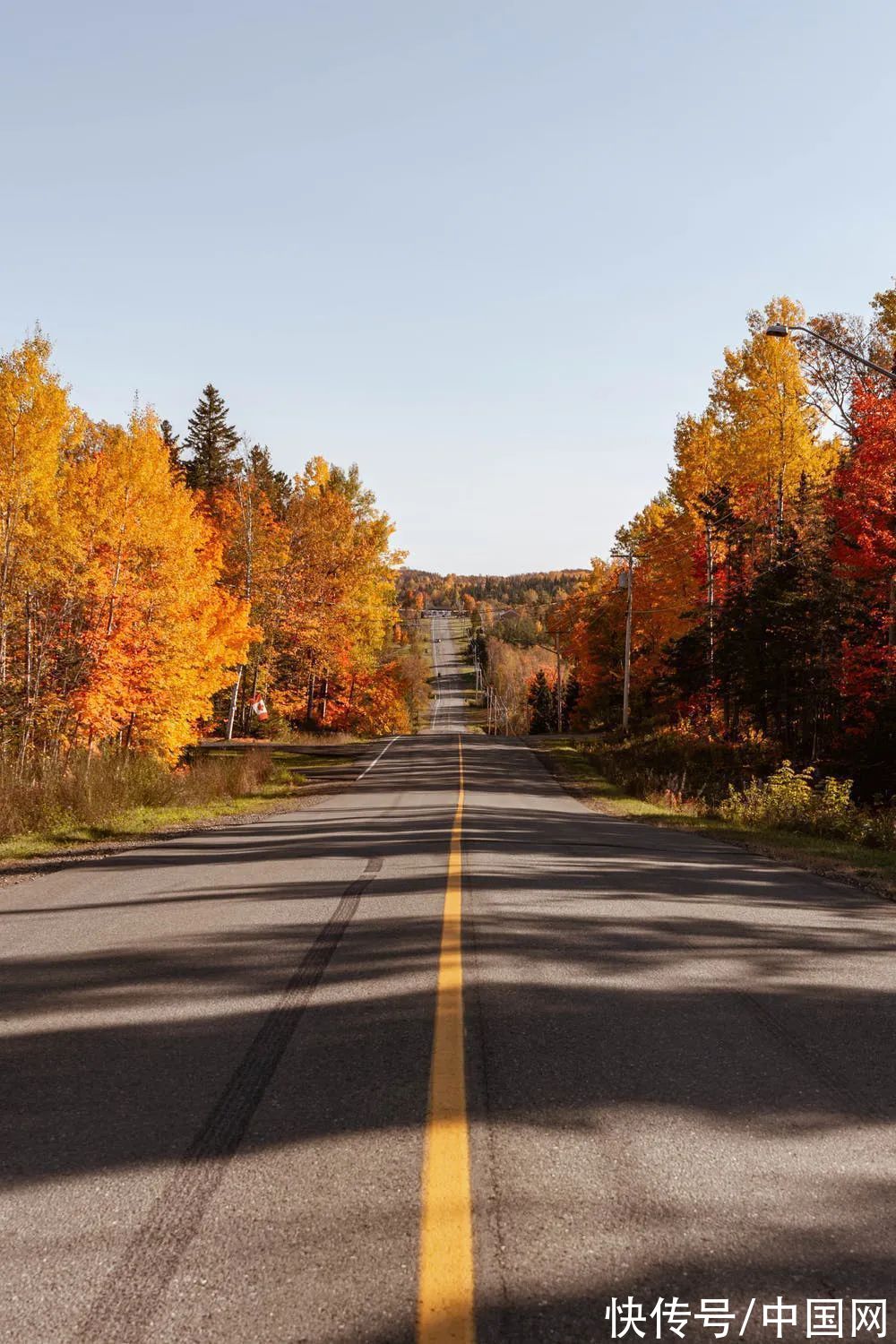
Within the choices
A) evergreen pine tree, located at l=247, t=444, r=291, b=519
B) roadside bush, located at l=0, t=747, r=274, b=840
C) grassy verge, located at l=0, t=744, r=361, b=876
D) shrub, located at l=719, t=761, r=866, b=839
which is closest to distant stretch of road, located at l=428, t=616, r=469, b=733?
evergreen pine tree, located at l=247, t=444, r=291, b=519

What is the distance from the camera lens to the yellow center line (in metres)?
1.96

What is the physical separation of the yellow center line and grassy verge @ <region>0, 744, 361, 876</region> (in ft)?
27.4

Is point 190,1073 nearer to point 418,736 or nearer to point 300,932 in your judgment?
point 300,932

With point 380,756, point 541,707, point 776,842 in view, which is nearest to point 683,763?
point 380,756

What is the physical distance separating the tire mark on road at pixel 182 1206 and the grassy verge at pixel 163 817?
7832 millimetres

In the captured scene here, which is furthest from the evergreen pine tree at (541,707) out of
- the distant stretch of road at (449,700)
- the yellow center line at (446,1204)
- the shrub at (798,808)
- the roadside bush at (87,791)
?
the yellow center line at (446,1204)

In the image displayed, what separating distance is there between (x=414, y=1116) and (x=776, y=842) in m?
12.0

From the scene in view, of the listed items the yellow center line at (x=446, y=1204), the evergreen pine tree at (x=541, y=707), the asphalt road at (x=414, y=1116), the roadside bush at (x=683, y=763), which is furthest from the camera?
the evergreen pine tree at (x=541, y=707)

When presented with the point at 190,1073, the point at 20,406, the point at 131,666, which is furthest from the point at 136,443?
the point at 190,1073

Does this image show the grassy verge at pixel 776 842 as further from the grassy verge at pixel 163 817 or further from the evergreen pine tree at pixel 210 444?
the evergreen pine tree at pixel 210 444

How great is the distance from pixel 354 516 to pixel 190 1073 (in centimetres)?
5056

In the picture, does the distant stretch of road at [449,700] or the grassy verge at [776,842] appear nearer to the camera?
the grassy verge at [776,842]

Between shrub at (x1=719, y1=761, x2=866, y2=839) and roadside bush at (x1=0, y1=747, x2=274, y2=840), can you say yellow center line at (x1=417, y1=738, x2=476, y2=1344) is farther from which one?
shrub at (x1=719, y1=761, x2=866, y2=839)

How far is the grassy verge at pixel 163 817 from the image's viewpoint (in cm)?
1179
